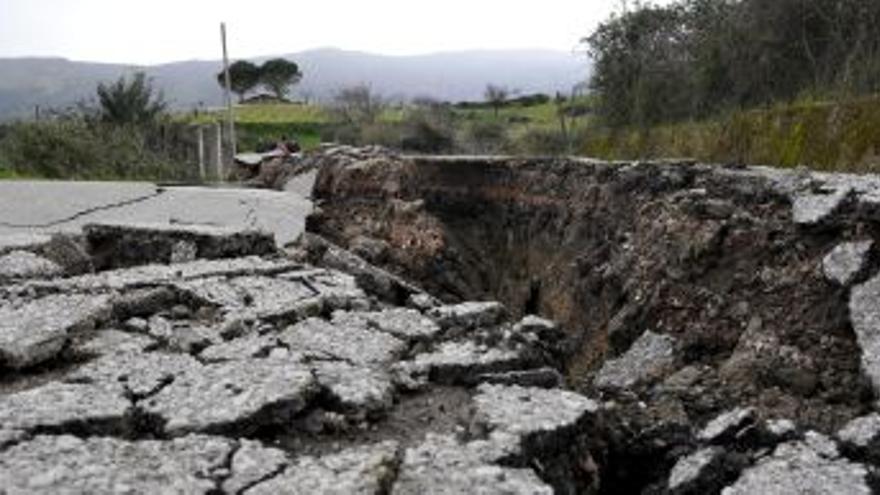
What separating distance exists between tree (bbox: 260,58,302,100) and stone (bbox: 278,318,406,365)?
4950 centimetres

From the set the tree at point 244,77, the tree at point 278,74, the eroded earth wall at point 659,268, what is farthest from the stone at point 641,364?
the tree at point 278,74

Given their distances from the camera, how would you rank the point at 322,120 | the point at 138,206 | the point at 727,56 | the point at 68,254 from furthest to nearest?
the point at 322,120
the point at 727,56
the point at 138,206
the point at 68,254

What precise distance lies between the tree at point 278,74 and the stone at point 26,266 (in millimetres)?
47909

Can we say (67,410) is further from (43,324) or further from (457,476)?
(457,476)

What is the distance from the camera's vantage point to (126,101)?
28109mm

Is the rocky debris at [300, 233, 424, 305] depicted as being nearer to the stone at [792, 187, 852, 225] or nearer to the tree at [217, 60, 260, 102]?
the stone at [792, 187, 852, 225]

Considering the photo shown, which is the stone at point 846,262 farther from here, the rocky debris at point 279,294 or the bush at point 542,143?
the bush at point 542,143

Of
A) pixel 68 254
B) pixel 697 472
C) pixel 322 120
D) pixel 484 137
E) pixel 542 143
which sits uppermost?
pixel 68 254

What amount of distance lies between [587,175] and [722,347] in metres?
4.66

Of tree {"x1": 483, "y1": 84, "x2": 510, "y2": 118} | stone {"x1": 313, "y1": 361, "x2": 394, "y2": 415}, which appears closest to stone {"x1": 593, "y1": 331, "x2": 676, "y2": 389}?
stone {"x1": 313, "y1": 361, "x2": 394, "y2": 415}

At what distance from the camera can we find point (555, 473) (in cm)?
425

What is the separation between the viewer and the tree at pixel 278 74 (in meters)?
53.9

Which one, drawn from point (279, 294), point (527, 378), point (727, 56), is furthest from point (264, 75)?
point (527, 378)

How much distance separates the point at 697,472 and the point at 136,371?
93.9 inches
